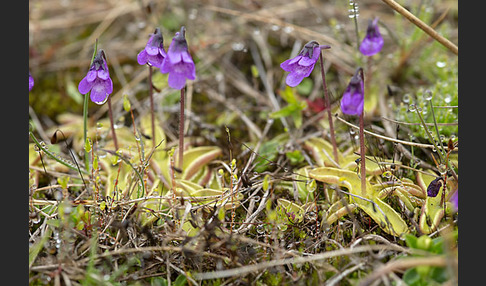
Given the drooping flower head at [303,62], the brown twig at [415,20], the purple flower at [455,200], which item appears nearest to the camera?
the purple flower at [455,200]

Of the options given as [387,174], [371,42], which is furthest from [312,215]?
[371,42]

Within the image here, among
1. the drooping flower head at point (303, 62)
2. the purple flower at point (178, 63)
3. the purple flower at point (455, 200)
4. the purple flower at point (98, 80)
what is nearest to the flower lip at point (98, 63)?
the purple flower at point (98, 80)

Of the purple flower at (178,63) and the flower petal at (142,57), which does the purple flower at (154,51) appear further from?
the purple flower at (178,63)

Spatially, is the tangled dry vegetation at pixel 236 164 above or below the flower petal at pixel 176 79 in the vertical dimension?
below

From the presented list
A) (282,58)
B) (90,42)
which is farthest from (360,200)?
(90,42)

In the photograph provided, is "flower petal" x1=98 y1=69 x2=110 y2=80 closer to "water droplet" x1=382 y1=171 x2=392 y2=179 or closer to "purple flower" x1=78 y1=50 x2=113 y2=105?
"purple flower" x1=78 y1=50 x2=113 y2=105

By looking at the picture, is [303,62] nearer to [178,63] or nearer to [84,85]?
[178,63]
